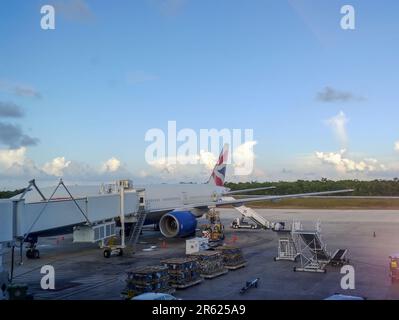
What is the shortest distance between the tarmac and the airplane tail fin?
14039 mm

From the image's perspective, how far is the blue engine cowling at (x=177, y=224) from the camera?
34.2 meters

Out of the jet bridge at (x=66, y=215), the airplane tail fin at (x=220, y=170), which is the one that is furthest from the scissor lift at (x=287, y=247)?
the airplane tail fin at (x=220, y=170)

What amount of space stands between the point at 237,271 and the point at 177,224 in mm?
11634

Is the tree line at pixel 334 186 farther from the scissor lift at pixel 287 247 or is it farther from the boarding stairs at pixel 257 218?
the scissor lift at pixel 287 247

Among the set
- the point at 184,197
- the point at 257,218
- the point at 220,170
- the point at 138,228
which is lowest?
the point at 257,218

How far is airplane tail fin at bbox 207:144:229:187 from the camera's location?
172 ft

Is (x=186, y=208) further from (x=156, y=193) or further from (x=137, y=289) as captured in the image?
(x=137, y=289)

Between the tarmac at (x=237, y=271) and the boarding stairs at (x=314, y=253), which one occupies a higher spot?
the boarding stairs at (x=314, y=253)

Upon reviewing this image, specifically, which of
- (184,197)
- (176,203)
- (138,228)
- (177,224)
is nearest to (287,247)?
(177,224)

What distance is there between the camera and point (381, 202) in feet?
268

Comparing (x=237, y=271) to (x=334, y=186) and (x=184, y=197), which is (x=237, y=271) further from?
(x=334, y=186)

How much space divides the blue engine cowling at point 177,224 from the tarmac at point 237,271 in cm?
82

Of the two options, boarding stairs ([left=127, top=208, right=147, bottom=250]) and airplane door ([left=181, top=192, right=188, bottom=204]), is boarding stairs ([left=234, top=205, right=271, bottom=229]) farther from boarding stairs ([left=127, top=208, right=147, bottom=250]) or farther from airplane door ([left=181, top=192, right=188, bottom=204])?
boarding stairs ([left=127, top=208, right=147, bottom=250])

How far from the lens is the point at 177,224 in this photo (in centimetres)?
3412
